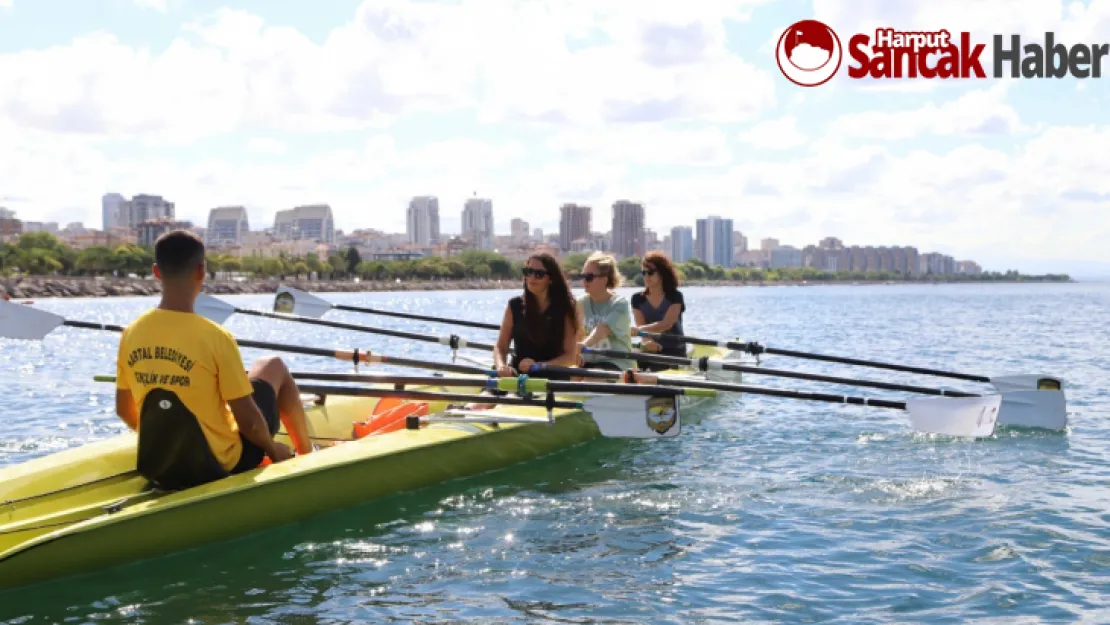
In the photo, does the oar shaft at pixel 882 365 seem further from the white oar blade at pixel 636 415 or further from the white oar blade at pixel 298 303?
the white oar blade at pixel 298 303

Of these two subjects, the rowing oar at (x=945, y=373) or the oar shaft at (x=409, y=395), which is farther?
the rowing oar at (x=945, y=373)

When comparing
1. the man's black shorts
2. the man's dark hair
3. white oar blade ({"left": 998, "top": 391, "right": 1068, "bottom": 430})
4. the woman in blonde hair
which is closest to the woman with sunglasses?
the woman in blonde hair

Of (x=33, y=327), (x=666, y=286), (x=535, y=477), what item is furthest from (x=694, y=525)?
(x=33, y=327)

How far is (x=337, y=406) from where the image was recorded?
9.94 meters

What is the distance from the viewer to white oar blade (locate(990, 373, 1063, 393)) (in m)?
10.8

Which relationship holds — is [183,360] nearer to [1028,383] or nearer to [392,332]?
[392,332]

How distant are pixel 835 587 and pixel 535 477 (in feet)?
11.9

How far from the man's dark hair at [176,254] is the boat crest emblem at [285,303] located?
29.1 ft

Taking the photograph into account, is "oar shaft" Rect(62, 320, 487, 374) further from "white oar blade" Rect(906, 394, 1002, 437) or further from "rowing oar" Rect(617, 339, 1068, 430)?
"white oar blade" Rect(906, 394, 1002, 437)

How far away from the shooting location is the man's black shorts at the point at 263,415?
6.54 metres

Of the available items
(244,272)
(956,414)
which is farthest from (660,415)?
(244,272)

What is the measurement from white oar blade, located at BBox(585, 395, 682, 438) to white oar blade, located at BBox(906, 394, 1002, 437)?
2331mm

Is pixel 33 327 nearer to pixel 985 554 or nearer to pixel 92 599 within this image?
pixel 92 599

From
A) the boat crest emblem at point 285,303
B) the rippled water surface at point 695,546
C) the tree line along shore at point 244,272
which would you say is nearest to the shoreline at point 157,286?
the tree line along shore at point 244,272
